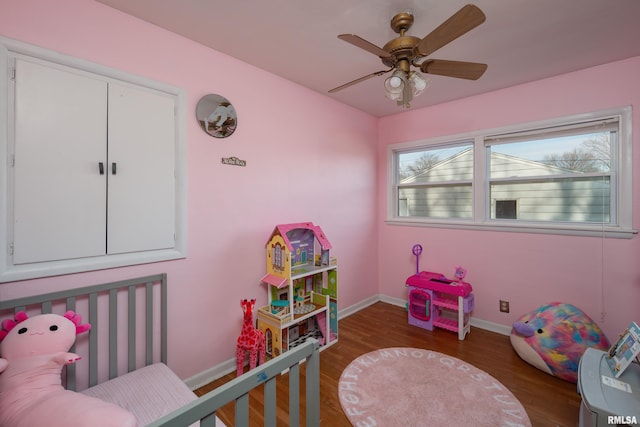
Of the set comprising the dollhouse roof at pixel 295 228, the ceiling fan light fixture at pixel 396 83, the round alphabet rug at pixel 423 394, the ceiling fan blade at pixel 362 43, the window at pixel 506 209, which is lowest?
the round alphabet rug at pixel 423 394

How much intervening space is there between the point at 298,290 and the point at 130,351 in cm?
140

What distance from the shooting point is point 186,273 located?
204cm

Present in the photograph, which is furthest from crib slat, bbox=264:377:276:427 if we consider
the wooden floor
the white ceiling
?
the white ceiling

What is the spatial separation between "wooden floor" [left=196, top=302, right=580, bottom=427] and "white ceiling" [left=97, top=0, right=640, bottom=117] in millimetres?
2550

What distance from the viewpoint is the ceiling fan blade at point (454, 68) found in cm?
154

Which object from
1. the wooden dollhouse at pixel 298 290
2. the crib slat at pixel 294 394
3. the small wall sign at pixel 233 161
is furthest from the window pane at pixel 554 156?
the crib slat at pixel 294 394

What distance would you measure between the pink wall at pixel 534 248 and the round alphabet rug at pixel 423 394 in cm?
113

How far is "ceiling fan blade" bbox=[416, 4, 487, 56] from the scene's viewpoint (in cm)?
119

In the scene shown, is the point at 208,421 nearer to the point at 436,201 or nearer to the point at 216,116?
the point at 216,116

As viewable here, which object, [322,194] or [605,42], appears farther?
[322,194]

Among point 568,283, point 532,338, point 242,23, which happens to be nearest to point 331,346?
point 532,338

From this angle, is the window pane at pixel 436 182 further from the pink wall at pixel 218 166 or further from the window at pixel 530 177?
the pink wall at pixel 218 166

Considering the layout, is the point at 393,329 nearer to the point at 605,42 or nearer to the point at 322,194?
the point at 322,194

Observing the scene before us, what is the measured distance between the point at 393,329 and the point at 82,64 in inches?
132
